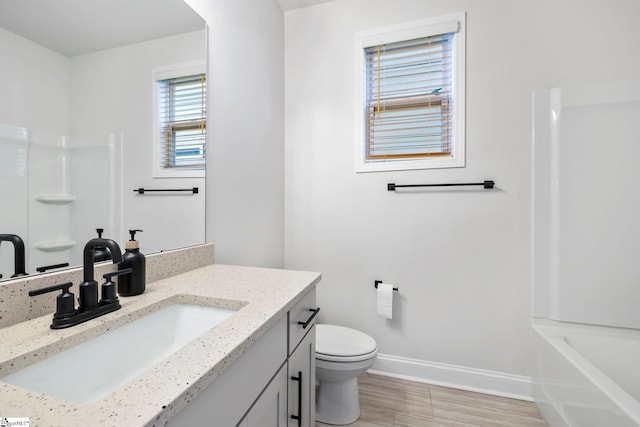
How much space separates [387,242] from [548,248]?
0.95 metres

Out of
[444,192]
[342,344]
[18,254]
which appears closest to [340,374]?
[342,344]

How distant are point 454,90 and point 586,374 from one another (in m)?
1.66

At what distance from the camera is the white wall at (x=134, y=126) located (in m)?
0.89

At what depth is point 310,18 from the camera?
219 cm

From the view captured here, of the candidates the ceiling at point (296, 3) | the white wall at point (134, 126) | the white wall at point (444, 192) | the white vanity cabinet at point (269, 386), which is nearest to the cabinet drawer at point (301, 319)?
the white vanity cabinet at point (269, 386)

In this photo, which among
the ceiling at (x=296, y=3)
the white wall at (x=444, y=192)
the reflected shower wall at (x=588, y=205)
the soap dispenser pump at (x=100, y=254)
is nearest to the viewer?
the soap dispenser pump at (x=100, y=254)

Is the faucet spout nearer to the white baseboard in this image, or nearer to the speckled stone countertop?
the speckled stone countertop

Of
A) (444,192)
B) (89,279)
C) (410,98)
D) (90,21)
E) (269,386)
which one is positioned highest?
(410,98)

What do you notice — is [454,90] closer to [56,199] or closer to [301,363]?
[301,363]

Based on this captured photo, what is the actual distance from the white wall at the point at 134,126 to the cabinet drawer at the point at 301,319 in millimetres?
621

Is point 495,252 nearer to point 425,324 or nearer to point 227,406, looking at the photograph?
point 425,324

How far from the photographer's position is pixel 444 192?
Result: 191 centimetres

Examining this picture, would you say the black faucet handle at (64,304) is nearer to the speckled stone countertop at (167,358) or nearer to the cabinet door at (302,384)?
the speckled stone countertop at (167,358)

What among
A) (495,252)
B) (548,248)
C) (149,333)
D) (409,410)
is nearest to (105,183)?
(149,333)
